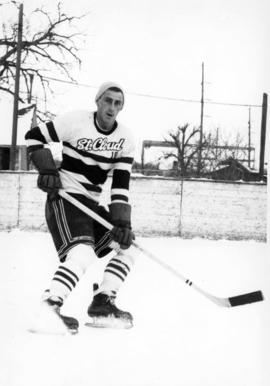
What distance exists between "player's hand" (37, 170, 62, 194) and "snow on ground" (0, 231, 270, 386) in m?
0.60

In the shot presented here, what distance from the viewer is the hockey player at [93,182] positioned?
2389 millimetres

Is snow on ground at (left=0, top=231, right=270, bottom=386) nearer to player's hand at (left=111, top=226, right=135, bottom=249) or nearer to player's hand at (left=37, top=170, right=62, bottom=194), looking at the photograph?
player's hand at (left=111, top=226, right=135, bottom=249)

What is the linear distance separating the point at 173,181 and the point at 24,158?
4037 millimetres

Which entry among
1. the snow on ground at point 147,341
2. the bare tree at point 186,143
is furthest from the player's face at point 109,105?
the bare tree at point 186,143

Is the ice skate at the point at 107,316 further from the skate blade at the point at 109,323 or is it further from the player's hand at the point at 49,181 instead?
the player's hand at the point at 49,181

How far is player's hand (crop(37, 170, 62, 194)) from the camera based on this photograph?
239 centimetres

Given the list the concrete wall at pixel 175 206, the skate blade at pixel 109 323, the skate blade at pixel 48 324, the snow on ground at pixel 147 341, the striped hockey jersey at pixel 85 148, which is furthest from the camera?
the concrete wall at pixel 175 206

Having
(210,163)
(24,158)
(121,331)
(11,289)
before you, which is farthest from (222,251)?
(24,158)

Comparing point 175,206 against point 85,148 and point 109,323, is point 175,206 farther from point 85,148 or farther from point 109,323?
point 109,323

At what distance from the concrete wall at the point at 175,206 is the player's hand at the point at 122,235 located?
454 cm

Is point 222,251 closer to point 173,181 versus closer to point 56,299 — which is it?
point 173,181

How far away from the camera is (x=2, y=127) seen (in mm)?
6699

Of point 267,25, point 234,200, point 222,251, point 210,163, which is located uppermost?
point 267,25

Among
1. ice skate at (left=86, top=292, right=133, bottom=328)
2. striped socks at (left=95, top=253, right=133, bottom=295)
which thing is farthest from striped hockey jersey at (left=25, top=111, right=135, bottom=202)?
ice skate at (left=86, top=292, right=133, bottom=328)
